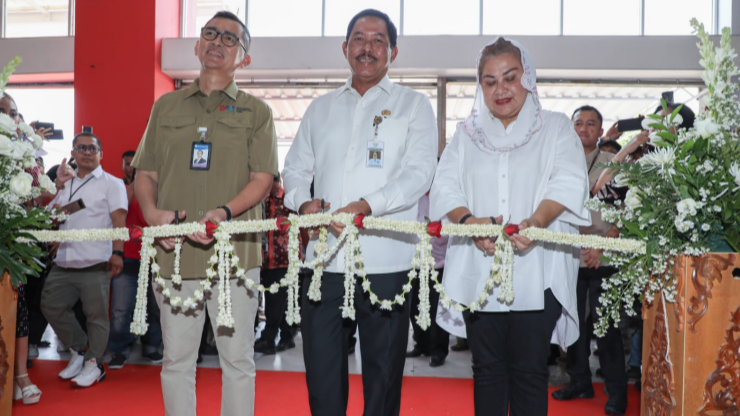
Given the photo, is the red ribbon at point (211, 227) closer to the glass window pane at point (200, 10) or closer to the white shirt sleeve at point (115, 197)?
the white shirt sleeve at point (115, 197)

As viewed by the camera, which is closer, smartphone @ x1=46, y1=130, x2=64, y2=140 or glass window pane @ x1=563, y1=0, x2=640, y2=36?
smartphone @ x1=46, y1=130, x2=64, y2=140

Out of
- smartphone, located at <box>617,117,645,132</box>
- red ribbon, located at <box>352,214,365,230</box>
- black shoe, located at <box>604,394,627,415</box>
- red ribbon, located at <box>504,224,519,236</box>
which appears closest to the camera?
red ribbon, located at <box>504,224,519,236</box>

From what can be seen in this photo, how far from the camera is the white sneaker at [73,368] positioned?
421cm

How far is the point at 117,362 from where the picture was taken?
180 inches

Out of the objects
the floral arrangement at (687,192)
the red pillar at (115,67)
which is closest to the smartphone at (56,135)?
the red pillar at (115,67)

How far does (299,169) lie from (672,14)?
6.82 meters

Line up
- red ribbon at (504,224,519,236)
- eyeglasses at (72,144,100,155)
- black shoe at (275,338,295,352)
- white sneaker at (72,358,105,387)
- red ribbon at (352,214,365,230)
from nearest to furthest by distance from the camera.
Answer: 1. red ribbon at (504,224,519,236)
2. red ribbon at (352,214,365,230)
3. white sneaker at (72,358,105,387)
4. eyeglasses at (72,144,100,155)
5. black shoe at (275,338,295,352)

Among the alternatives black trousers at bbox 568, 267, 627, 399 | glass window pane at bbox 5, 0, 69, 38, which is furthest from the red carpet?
glass window pane at bbox 5, 0, 69, 38

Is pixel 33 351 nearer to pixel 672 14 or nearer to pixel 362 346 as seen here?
pixel 362 346

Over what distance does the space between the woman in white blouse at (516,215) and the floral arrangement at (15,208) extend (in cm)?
171

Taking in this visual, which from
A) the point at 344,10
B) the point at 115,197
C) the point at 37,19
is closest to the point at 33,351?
the point at 115,197

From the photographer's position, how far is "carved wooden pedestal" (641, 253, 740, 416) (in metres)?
1.88

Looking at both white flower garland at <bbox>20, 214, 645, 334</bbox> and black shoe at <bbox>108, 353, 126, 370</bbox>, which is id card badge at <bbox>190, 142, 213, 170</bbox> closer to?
white flower garland at <bbox>20, 214, 645, 334</bbox>

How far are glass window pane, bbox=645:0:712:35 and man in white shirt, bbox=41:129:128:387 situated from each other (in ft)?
21.1
